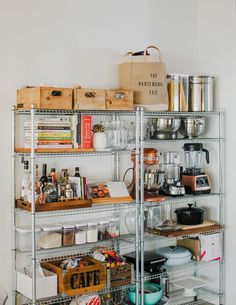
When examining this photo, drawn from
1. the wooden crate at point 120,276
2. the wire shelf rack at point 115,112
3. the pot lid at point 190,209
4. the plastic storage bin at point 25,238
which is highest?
the wire shelf rack at point 115,112

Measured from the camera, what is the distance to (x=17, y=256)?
3.36 m

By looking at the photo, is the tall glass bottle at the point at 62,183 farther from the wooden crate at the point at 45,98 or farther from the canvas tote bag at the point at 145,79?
the canvas tote bag at the point at 145,79

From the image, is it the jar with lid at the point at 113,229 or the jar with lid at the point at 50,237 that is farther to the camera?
the jar with lid at the point at 113,229

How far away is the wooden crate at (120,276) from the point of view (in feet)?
11.0

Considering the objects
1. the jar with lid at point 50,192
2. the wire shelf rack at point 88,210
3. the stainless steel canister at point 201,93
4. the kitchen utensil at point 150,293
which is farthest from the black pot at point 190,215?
the jar with lid at point 50,192

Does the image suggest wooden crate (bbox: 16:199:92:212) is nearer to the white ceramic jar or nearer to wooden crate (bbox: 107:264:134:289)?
the white ceramic jar

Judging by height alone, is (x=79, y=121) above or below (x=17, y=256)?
above

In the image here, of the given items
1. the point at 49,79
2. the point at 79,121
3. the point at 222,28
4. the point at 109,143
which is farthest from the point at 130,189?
the point at 222,28

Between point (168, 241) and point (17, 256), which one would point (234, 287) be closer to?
point (168, 241)

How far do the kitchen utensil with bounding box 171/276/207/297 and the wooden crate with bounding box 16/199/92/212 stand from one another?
1104 millimetres

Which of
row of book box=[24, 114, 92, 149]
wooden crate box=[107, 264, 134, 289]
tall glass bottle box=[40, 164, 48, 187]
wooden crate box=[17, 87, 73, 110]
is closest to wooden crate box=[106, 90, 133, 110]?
row of book box=[24, 114, 92, 149]

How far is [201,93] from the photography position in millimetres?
3869

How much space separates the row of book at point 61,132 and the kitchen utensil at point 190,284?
1.33 m

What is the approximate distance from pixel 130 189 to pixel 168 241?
60 centimetres
